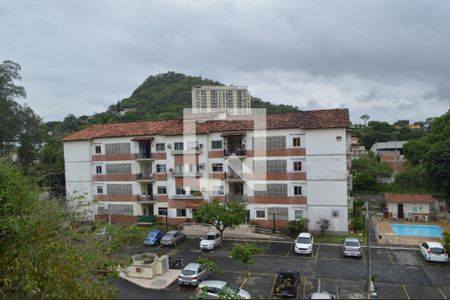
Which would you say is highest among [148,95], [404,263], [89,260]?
[148,95]

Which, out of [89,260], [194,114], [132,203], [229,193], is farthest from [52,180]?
[89,260]

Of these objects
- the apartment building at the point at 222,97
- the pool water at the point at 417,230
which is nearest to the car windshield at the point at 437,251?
the pool water at the point at 417,230

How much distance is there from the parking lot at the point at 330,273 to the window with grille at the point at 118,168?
1120 cm

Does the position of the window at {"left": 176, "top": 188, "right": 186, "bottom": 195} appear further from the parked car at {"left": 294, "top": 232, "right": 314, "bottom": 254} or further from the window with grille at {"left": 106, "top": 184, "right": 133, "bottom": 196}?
the parked car at {"left": 294, "top": 232, "right": 314, "bottom": 254}

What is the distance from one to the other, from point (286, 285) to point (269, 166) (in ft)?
52.0

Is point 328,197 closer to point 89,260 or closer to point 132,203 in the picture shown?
point 132,203

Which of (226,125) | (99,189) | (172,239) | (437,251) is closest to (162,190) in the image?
(172,239)

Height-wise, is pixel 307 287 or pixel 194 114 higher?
pixel 194 114

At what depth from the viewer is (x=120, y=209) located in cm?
3997

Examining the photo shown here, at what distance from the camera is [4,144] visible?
160 feet

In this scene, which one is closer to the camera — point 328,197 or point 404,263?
point 404,263

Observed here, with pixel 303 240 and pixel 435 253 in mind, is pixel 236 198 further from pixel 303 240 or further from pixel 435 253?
pixel 435 253

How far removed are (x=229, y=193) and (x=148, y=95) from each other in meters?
63.1

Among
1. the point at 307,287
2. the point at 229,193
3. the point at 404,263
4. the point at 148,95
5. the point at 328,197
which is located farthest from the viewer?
the point at 148,95
